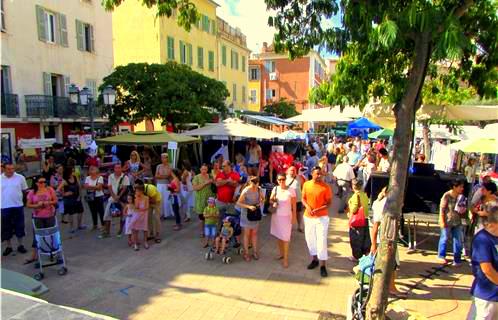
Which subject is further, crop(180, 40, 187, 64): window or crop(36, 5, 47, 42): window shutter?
crop(180, 40, 187, 64): window

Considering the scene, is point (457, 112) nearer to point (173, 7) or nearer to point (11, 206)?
point (173, 7)

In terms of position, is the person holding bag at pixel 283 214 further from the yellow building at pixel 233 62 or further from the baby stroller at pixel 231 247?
the yellow building at pixel 233 62

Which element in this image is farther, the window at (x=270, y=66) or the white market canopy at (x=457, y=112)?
the window at (x=270, y=66)

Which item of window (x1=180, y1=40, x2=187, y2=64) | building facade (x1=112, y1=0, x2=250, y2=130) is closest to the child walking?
building facade (x1=112, y1=0, x2=250, y2=130)

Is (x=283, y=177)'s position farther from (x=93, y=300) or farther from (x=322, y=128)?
(x=322, y=128)

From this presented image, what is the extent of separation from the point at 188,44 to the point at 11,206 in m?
25.5

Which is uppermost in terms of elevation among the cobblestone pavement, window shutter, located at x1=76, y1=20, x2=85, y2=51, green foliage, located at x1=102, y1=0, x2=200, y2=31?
window shutter, located at x1=76, y1=20, x2=85, y2=51

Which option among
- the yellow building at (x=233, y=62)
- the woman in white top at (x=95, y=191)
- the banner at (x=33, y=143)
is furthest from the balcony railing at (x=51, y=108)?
the yellow building at (x=233, y=62)

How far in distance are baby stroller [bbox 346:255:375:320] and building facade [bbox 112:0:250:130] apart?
65.0 feet

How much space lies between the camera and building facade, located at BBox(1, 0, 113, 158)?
18.4 m

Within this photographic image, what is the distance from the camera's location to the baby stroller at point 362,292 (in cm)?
463

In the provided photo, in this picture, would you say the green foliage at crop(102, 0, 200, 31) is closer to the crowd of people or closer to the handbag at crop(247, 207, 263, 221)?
the crowd of people

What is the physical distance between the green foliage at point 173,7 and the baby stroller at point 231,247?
3800mm

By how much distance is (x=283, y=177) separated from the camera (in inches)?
283
